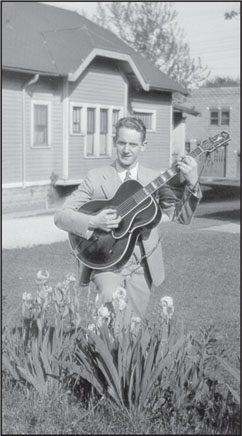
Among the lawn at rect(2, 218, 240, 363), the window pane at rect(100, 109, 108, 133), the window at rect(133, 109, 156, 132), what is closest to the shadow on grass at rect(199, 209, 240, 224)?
the lawn at rect(2, 218, 240, 363)

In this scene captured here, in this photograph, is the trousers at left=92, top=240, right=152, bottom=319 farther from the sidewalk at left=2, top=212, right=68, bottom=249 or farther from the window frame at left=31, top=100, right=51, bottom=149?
the window frame at left=31, top=100, right=51, bottom=149

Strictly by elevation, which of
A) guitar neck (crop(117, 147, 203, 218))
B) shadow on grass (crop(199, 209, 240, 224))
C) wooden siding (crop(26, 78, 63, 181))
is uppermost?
wooden siding (crop(26, 78, 63, 181))

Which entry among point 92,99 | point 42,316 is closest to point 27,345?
point 42,316

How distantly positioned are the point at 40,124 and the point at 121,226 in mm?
16482

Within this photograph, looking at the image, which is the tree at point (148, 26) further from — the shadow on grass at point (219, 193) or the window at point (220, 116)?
the window at point (220, 116)

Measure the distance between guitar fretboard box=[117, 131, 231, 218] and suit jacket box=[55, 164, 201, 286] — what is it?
0.09 meters

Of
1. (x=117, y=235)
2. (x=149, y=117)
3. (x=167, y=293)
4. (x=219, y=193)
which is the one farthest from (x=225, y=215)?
(x=117, y=235)

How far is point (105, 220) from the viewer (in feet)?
11.6

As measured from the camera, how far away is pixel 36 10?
2098 centimetres

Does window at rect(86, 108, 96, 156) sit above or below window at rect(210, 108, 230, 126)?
below

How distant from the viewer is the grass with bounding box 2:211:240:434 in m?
3.49

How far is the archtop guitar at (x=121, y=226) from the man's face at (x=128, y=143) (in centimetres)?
13

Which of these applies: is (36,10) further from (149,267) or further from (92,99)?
(149,267)

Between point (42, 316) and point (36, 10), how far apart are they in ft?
60.0
